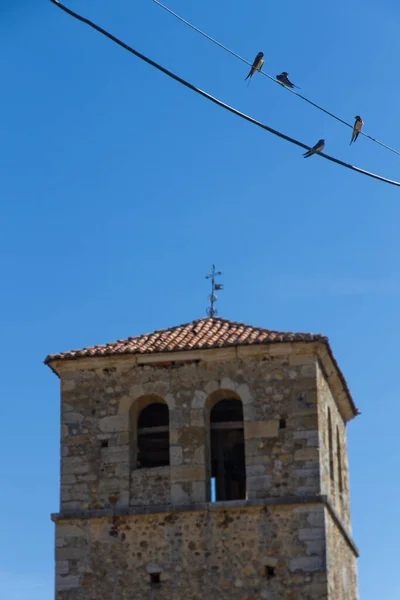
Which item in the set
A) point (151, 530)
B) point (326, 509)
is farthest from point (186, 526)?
point (326, 509)

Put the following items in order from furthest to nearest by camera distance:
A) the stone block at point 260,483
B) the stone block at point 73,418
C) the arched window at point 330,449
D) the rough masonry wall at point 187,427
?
the arched window at point 330,449, the stone block at point 73,418, the rough masonry wall at point 187,427, the stone block at point 260,483

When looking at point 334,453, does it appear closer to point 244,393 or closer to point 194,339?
point 244,393

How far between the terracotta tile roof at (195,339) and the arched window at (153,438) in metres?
0.94

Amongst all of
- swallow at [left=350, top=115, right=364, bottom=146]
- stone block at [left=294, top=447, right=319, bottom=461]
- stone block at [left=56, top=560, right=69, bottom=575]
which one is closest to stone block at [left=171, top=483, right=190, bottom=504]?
stone block at [left=294, top=447, right=319, bottom=461]

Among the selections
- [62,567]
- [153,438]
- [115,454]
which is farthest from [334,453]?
[62,567]

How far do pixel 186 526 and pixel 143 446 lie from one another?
181cm

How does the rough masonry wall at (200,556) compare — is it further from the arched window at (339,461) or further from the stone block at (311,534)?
the arched window at (339,461)

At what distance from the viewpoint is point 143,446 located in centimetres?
2236

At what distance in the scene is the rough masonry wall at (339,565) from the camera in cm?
2097

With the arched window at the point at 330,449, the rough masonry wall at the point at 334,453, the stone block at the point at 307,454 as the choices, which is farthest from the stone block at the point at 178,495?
the arched window at the point at 330,449

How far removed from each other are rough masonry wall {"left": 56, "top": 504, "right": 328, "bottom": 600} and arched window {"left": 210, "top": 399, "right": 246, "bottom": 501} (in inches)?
65.0

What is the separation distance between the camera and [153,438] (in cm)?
2225

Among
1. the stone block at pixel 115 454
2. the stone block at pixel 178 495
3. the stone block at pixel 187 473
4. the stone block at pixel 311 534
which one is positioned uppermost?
the stone block at pixel 115 454

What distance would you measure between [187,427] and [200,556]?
1932mm
